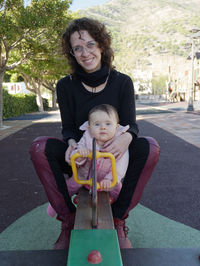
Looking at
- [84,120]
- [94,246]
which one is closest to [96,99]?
[84,120]

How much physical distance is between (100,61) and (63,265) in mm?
1635

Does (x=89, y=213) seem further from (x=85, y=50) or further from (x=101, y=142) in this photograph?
(x=85, y=50)

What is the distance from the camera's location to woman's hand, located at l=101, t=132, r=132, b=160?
1.93 metres

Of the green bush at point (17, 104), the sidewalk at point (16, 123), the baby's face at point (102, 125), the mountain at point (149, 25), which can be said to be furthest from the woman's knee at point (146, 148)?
the mountain at point (149, 25)

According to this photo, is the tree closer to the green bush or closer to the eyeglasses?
the green bush

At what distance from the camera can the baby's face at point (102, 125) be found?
6.24 ft

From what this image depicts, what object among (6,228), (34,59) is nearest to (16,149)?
(6,228)

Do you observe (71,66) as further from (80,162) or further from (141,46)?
(141,46)

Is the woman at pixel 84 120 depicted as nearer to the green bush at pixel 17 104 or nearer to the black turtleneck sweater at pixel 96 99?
the black turtleneck sweater at pixel 96 99

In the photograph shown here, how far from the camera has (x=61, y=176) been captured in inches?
80.5

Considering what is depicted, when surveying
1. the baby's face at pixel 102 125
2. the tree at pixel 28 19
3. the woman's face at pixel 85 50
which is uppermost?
the tree at pixel 28 19

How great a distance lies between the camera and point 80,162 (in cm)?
200

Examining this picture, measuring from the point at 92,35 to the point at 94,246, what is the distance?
1.61 metres

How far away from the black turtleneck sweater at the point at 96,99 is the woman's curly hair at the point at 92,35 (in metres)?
0.15
